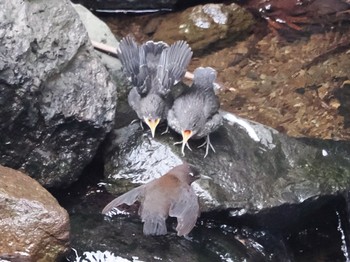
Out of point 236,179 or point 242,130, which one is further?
point 242,130

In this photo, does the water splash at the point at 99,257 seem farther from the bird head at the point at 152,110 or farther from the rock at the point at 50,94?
the bird head at the point at 152,110

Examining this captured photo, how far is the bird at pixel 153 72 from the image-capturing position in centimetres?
575

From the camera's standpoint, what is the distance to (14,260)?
14.2 feet

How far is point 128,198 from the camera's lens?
16.6ft

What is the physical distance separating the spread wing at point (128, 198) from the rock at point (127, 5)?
4.20m

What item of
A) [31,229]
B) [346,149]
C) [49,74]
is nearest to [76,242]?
[31,229]

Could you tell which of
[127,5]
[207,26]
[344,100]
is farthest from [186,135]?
[127,5]

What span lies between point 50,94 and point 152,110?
2.63 ft

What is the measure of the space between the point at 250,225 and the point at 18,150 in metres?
1.71

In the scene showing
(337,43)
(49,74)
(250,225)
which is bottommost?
(337,43)

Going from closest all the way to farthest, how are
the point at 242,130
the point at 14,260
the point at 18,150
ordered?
the point at 14,260 < the point at 18,150 < the point at 242,130

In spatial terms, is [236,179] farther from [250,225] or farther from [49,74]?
[49,74]

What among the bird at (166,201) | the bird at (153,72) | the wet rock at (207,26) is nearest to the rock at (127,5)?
the wet rock at (207,26)

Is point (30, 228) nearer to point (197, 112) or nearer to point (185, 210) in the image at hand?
point (185, 210)
